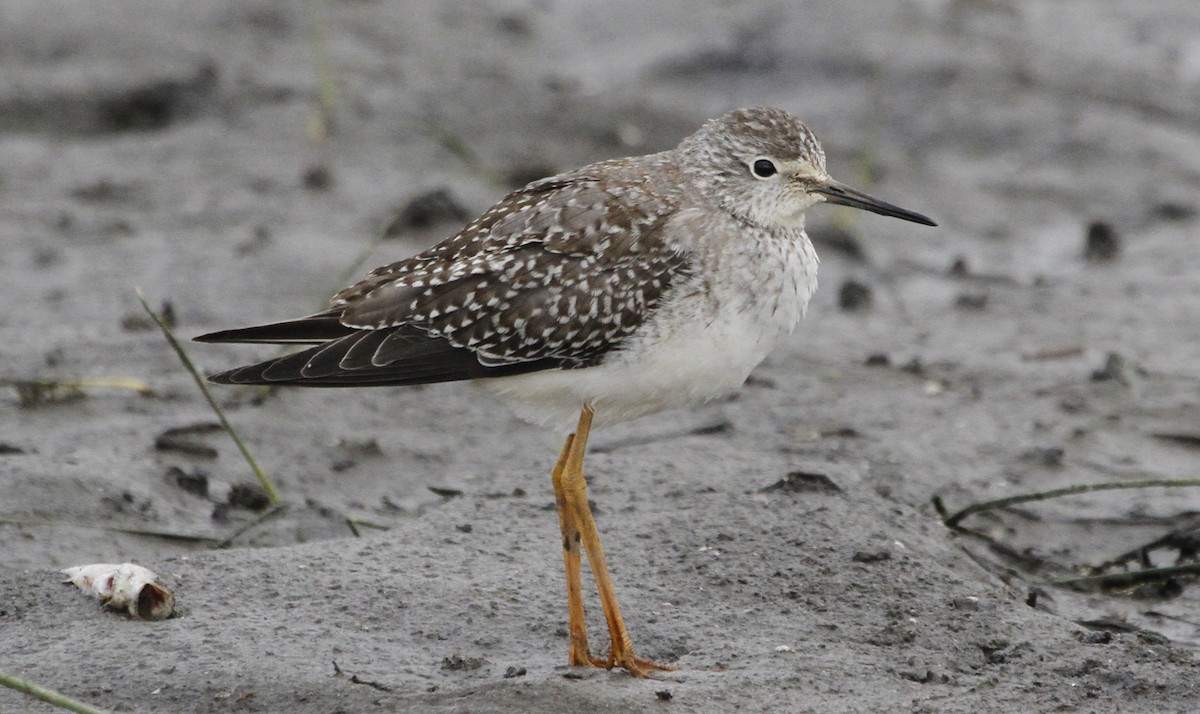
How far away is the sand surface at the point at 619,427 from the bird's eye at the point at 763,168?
1.47 m

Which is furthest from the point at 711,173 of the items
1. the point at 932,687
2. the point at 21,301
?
the point at 21,301

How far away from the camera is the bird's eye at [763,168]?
6715 millimetres

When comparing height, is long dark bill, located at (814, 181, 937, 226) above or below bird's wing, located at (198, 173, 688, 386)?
above

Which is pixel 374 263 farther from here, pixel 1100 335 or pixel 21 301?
pixel 1100 335

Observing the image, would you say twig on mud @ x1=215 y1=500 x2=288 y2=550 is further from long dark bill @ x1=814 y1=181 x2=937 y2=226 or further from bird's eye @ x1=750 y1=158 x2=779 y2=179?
long dark bill @ x1=814 y1=181 x2=937 y2=226

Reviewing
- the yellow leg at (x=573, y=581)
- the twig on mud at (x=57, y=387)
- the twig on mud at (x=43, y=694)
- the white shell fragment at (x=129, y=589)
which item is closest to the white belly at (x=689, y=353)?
the yellow leg at (x=573, y=581)

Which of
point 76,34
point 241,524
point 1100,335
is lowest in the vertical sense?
point 241,524

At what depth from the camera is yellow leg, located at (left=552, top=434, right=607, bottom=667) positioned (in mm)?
6012

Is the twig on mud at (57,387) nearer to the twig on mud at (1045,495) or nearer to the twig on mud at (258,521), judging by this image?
the twig on mud at (258,521)

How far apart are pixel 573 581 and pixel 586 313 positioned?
1.05 metres

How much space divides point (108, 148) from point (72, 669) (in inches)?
296

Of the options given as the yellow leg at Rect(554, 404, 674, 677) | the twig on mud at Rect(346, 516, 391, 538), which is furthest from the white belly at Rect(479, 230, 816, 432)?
the twig on mud at Rect(346, 516, 391, 538)

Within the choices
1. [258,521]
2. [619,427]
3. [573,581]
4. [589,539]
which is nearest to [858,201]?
[589,539]

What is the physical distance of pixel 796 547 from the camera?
22.4 feet
